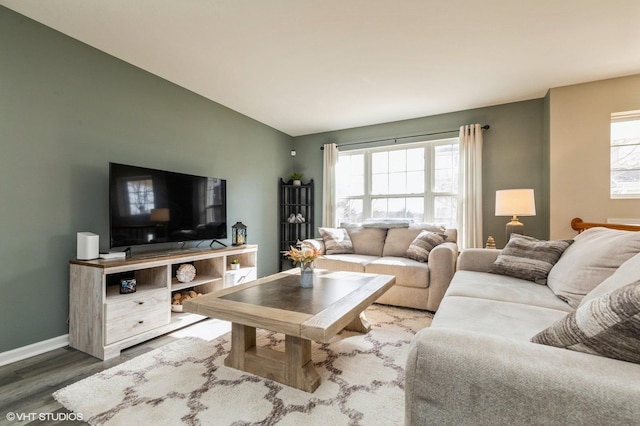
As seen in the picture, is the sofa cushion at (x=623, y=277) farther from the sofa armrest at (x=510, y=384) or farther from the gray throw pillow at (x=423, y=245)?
the gray throw pillow at (x=423, y=245)

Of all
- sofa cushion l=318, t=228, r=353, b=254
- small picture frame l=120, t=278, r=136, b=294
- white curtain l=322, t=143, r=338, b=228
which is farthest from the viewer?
white curtain l=322, t=143, r=338, b=228

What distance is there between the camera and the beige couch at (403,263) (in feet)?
9.76

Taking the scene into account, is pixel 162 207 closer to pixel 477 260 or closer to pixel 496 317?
pixel 496 317

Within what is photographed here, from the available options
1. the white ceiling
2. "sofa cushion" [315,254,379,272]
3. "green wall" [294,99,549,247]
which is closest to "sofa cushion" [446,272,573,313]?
"sofa cushion" [315,254,379,272]

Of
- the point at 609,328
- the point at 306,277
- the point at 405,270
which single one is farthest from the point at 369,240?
the point at 609,328

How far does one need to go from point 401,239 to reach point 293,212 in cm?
201

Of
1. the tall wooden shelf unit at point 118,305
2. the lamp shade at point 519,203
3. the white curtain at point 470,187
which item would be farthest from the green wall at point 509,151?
the tall wooden shelf unit at point 118,305

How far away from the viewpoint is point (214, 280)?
298cm

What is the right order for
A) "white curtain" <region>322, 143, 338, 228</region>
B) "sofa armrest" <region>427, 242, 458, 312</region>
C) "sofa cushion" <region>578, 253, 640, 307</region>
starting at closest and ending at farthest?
1. "sofa cushion" <region>578, 253, 640, 307</region>
2. "sofa armrest" <region>427, 242, 458, 312</region>
3. "white curtain" <region>322, 143, 338, 228</region>

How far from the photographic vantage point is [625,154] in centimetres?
311

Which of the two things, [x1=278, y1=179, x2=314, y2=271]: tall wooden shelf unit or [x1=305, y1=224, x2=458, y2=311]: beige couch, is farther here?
[x1=278, y1=179, x2=314, y2=271]: tall wooden shelf unit

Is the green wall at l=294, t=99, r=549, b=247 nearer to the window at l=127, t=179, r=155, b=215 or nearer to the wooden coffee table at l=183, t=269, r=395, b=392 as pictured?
the wooden coffee table at l=183, t=269, r=395, b=392

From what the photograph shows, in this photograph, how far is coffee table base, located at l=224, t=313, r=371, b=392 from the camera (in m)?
1.65

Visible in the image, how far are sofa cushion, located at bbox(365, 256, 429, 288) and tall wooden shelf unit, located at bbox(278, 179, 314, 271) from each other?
191 cm
